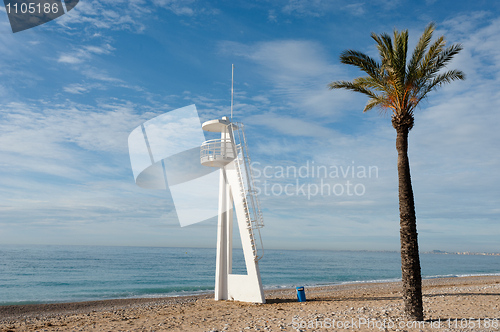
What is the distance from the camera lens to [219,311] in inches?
493

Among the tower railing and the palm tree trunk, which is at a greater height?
the tower railing

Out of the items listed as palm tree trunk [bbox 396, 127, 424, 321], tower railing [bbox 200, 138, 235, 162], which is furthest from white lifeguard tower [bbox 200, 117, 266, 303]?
palm tree trunk [bbox 396, 127, 424, 321]

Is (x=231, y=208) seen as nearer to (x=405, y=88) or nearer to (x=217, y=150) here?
(x=217, y=150)

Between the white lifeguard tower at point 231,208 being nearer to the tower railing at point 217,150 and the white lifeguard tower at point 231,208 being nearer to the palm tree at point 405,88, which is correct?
the tower railing at point 217,150

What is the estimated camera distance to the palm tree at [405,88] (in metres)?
9.59

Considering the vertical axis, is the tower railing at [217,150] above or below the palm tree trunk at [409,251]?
above

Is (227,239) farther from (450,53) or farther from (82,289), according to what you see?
(82,289)

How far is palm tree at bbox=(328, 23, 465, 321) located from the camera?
9594mm

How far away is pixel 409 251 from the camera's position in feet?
31.6

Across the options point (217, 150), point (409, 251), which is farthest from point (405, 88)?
point (217, 150)

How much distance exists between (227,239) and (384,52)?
10196 mm

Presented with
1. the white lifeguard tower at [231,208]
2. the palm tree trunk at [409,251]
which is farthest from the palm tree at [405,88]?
the white lifeguard tower at [231,208]

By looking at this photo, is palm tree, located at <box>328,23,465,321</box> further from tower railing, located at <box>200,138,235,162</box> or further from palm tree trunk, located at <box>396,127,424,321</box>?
tower railing, located at <box>200,138,235,162</box>

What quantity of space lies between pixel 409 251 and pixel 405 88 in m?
5.21
